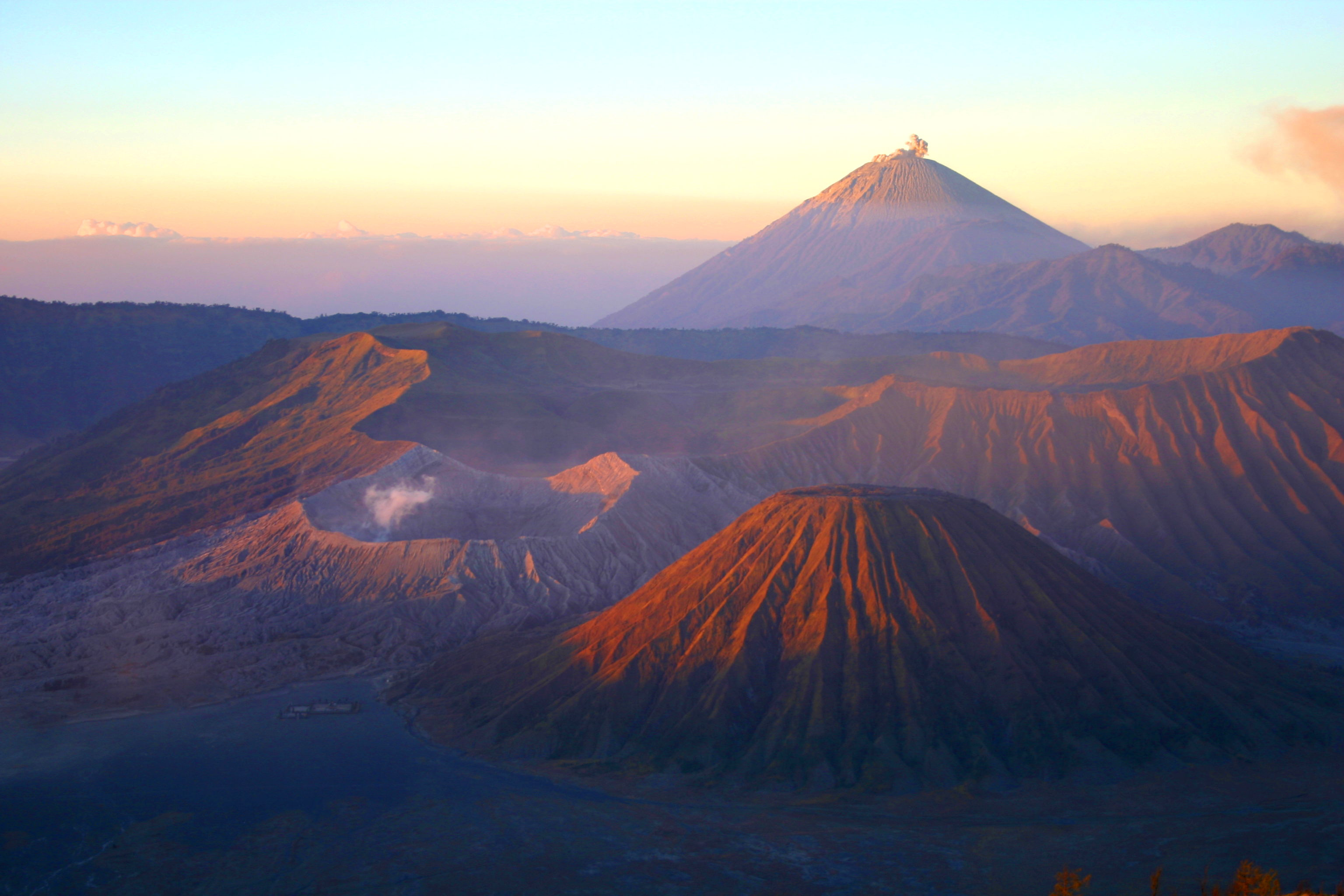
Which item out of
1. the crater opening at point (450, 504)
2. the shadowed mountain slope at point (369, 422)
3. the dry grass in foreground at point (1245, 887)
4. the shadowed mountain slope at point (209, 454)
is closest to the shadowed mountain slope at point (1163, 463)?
the shadowed mountain slope at point (369, 422)

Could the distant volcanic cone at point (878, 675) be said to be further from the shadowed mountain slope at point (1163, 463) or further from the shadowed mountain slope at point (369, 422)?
the shadowed mountain slope at point (369, 422)

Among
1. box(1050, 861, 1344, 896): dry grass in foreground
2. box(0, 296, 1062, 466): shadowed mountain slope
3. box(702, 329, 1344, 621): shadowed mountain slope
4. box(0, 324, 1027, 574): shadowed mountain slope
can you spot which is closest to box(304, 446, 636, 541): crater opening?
box(0, 324, 1027, 574): shadowed mountain slope

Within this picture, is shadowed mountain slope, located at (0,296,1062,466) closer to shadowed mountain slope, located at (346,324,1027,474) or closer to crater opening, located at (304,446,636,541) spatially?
shadowed mountain slope, located at (346,324,1027,474)

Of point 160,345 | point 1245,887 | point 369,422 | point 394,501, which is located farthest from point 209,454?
point 1245,887

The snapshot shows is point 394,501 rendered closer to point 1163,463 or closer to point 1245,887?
point 1163,463

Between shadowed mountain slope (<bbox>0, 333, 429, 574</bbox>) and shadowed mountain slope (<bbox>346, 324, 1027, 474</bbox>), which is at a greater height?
shadowed mountain slope (<bbox>346, 324, 1027, 474</bbox>)

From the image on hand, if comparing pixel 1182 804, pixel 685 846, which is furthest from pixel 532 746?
pixel 1182 804
